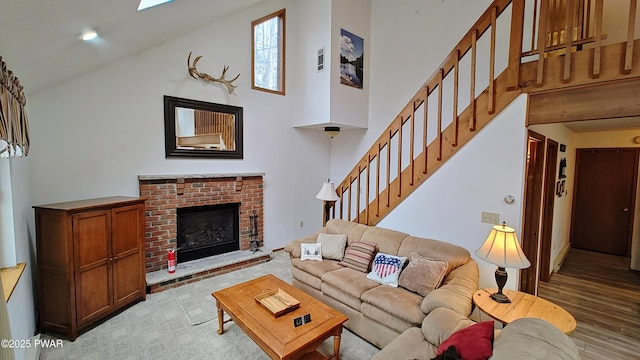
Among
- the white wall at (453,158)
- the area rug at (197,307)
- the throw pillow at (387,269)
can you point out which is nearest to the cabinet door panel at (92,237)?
the area rug at (197,307)

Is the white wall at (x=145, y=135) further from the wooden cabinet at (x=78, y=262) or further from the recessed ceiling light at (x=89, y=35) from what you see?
the recessed ceiling light at (x=89, y=35)

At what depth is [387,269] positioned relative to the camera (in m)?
2.95

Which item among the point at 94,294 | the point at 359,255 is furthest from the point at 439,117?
the point at 94,294

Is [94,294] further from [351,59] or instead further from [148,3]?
[351,59]

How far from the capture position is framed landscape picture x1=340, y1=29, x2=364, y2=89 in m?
4.59

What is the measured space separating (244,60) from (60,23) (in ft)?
9.82

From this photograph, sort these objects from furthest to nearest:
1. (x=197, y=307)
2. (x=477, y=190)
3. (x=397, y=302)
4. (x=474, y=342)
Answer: (x=197, y=307)
(x=477, y=190)
(x=397, y=302)
(x=474, y=342)

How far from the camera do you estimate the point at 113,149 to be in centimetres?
348

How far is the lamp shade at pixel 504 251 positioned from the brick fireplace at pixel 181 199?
11.7 ft

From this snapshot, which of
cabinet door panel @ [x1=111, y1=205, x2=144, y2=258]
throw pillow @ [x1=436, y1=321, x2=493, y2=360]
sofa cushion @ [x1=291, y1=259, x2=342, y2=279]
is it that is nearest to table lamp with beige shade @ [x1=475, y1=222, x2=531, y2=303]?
throw pillow @ [x1=436, y1=321, x2=493, y2=360]

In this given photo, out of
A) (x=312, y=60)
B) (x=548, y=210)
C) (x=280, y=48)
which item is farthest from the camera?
(x=280, y=48)

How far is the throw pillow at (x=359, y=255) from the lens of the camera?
3239mm

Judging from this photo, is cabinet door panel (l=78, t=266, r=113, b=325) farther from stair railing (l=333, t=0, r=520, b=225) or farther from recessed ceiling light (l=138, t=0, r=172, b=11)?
stair railing (l=333, t=0, r=520, b=225)

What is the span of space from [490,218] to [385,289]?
1.41m
